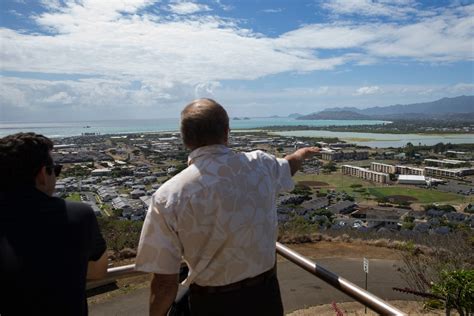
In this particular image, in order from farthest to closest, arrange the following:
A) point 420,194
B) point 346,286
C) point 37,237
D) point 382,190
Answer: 1. point 382,190
2. point 420,194
3. point 346,286
4. point 37,237

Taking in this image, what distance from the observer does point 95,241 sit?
1288 millimetres

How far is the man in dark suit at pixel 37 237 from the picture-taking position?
3.61 ft

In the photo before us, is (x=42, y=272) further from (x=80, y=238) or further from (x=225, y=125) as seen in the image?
(x=225, y=125)

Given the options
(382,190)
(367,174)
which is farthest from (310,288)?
(367,174)

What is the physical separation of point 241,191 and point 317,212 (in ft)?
57.7

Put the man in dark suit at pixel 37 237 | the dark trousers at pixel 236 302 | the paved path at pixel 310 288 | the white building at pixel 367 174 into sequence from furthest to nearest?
1. the white building at pixel 367 174
2. the paved path at pixel 310 288
3. the dark trousers at pixel 236 302
4. the man in dark suit at pixel 37 237

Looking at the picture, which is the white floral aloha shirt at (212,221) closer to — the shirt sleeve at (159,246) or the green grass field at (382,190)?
the shirt sleeve at (159,246)

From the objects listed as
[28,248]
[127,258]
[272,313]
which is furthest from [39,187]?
[127,258]

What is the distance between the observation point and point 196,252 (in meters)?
1.28

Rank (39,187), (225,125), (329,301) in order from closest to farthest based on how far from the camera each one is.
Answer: (39,187)
(225,125)
(329,301)

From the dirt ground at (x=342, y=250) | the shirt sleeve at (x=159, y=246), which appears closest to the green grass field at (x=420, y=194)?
the dirt ground at (x=342, y=250)

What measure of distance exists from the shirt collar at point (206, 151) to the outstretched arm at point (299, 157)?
400mm

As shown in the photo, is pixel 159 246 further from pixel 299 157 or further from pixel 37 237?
pixel 299 157

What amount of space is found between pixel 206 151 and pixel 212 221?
0.23m
